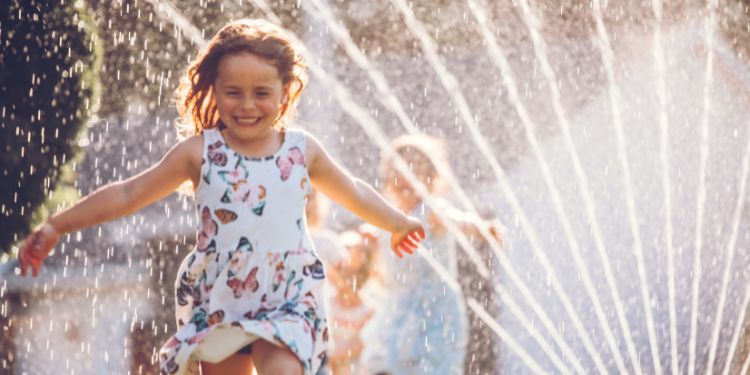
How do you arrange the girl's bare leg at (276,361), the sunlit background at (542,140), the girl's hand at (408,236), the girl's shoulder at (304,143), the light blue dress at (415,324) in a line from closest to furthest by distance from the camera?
the girl's bare leg at (276,361) < the girl's shoulder at (304,143) < the girl's hand at (408,236) < the light blue dress at (415,324) < the sunlit background at (542,140)

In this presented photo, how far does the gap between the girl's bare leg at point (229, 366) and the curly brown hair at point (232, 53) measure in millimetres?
592

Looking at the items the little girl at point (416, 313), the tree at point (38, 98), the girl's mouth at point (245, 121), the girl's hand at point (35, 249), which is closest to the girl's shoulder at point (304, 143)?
the girl's mouth at point (245, 121)

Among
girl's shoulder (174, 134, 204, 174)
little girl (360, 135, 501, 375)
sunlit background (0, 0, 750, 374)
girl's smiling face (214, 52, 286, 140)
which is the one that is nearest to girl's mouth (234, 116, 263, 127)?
girl's smiling face (214, 52, 286, 140)

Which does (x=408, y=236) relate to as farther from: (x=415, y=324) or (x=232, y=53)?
Result: (x=415, y=324)

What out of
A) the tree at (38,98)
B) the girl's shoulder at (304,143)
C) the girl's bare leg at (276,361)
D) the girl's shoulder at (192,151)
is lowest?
the girl's bare leg at (276,361)

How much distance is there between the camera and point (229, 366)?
118 inches

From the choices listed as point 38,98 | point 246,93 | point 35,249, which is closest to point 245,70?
point 246,93

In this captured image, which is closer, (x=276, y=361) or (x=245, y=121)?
(x=276, y=361)

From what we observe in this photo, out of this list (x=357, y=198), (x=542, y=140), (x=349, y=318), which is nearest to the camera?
(x=357, y=198)

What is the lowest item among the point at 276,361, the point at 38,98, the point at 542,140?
the point at 276,361

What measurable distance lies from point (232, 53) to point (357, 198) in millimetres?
499

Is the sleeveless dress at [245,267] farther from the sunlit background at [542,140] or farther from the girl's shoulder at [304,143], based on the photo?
the sunlit background at [542,140]

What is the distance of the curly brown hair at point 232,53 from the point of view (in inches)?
122

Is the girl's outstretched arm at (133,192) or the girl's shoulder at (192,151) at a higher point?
the girl's shoulder at (192,151)
